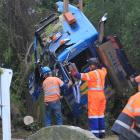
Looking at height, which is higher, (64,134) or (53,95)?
(53,95)

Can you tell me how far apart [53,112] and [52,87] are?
59 cm

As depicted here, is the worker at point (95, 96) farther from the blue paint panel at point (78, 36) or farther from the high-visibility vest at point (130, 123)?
the high-visibility vest at point (130, 123)

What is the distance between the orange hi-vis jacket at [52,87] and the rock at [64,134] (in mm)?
4559

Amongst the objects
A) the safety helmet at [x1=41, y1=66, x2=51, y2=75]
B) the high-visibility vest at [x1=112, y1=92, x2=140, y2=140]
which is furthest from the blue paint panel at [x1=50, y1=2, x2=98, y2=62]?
the high-visibility vest at [x1=112, y1=92, x2=140, y2=140]

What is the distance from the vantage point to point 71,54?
42.2 feet

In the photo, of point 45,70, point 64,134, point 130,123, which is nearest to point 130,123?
point 130,123

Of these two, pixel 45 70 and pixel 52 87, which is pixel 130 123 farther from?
pixel 45 70

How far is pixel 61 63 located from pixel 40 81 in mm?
922

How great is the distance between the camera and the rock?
7340mm

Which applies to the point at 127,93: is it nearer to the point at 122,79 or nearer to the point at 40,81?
the point at 122,79

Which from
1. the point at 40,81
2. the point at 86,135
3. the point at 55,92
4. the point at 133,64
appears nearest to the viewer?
the point at 86,135

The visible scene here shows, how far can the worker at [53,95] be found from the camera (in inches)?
490

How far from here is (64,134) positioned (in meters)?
7.51

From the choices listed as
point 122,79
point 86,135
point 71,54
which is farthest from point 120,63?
point 86,135
